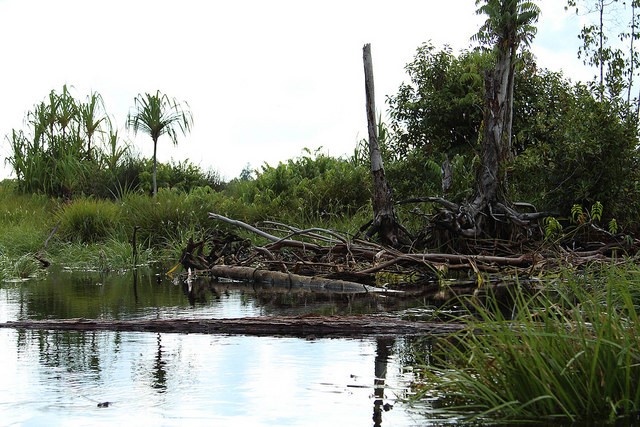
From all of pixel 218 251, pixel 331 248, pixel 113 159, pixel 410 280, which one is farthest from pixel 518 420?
pixel 113 159

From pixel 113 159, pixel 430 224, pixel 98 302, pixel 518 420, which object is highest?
pixel 113 159

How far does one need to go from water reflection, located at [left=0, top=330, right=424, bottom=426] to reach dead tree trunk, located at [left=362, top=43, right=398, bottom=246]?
8.46 metres

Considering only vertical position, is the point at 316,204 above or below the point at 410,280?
above

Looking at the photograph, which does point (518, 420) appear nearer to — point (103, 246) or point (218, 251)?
point (218, 251)

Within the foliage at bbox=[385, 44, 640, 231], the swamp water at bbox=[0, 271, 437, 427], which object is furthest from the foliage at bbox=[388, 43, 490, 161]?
the swamp water at bbox=[0, 271, 437, 427]

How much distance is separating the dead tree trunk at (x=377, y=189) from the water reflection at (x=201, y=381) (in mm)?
8464

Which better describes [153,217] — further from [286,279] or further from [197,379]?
[197,379]

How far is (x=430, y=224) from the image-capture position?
49.5ft

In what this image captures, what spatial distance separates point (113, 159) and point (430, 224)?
1792 cm

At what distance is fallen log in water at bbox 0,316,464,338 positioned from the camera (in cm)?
748

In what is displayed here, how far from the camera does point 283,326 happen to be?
305 inches

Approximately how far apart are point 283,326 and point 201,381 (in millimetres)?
1962

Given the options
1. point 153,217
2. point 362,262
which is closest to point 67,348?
point 362,262

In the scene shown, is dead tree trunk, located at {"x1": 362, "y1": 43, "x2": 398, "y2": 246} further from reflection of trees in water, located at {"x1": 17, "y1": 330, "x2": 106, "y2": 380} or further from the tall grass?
the tall grass
